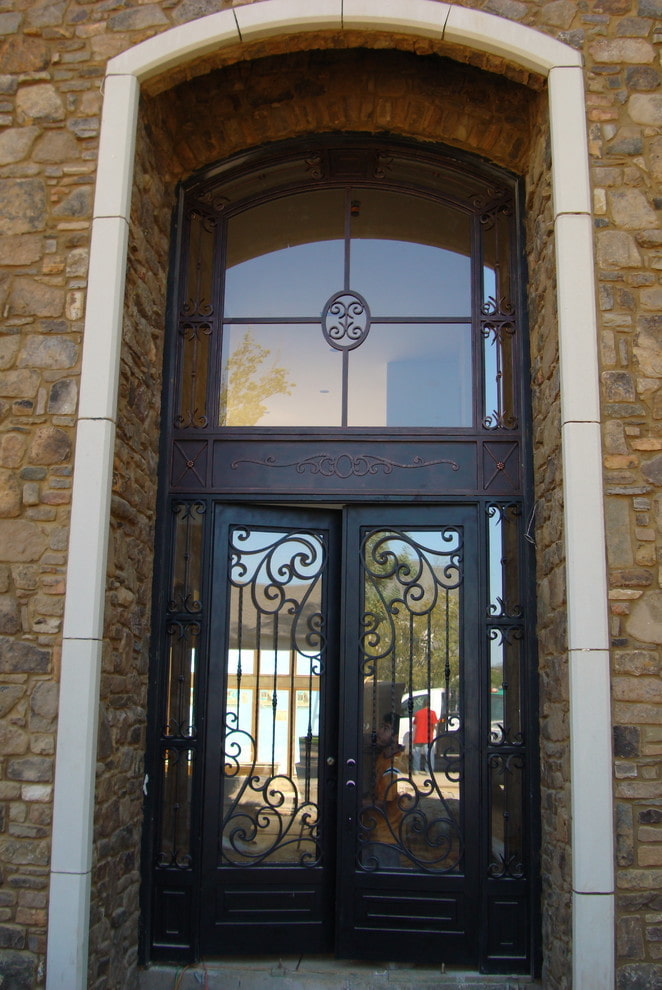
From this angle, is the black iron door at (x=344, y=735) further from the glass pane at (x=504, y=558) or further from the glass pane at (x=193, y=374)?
the glass pane at (x=193, y=374)

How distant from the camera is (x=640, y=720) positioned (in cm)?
383

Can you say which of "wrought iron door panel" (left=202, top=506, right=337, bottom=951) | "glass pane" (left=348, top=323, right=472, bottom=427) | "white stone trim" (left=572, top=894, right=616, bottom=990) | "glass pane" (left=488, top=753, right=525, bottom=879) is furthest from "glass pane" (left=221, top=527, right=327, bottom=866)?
"white stone trim" (left=572, top=894, right=616, bottom=990)

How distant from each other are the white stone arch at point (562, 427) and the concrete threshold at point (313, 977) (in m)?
0.78

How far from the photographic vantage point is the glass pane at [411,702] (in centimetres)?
459

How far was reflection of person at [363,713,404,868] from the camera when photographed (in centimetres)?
459

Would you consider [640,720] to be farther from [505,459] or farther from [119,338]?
[119,338]

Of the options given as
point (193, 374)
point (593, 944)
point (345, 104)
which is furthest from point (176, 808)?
point (345, 104)

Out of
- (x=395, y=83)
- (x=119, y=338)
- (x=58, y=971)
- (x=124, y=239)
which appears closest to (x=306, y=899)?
(x=58, y=971)

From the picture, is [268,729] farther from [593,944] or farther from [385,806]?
[593,944]

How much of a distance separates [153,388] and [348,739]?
2245mm

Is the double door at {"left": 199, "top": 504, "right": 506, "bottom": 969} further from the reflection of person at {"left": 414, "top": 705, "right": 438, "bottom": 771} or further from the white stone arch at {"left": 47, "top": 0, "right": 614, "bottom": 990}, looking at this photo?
the white stone arch at {"left": 47, "top": 0, "right": 614, "bottom": 990}

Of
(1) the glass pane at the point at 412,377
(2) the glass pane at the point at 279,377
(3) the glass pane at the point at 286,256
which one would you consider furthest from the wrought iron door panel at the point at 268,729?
(3) the glass pane at the point at 286,256

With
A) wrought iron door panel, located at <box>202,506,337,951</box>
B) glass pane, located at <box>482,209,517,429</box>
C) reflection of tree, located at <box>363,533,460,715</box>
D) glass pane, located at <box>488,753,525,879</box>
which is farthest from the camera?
glass pane, located at <box>482,209,517,429</box>

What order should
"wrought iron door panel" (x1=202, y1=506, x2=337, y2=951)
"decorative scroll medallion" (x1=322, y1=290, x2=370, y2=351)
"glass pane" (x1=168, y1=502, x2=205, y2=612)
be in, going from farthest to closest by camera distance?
"decorative scroll medallion" (x1=322, y1=290, x2=370, y2=351) → "glass pane" (x1=168, y1=502, x2=205, y2=612) → "wrought iron door panel" (x1=202, y1=506, x2=337, y2=951)
